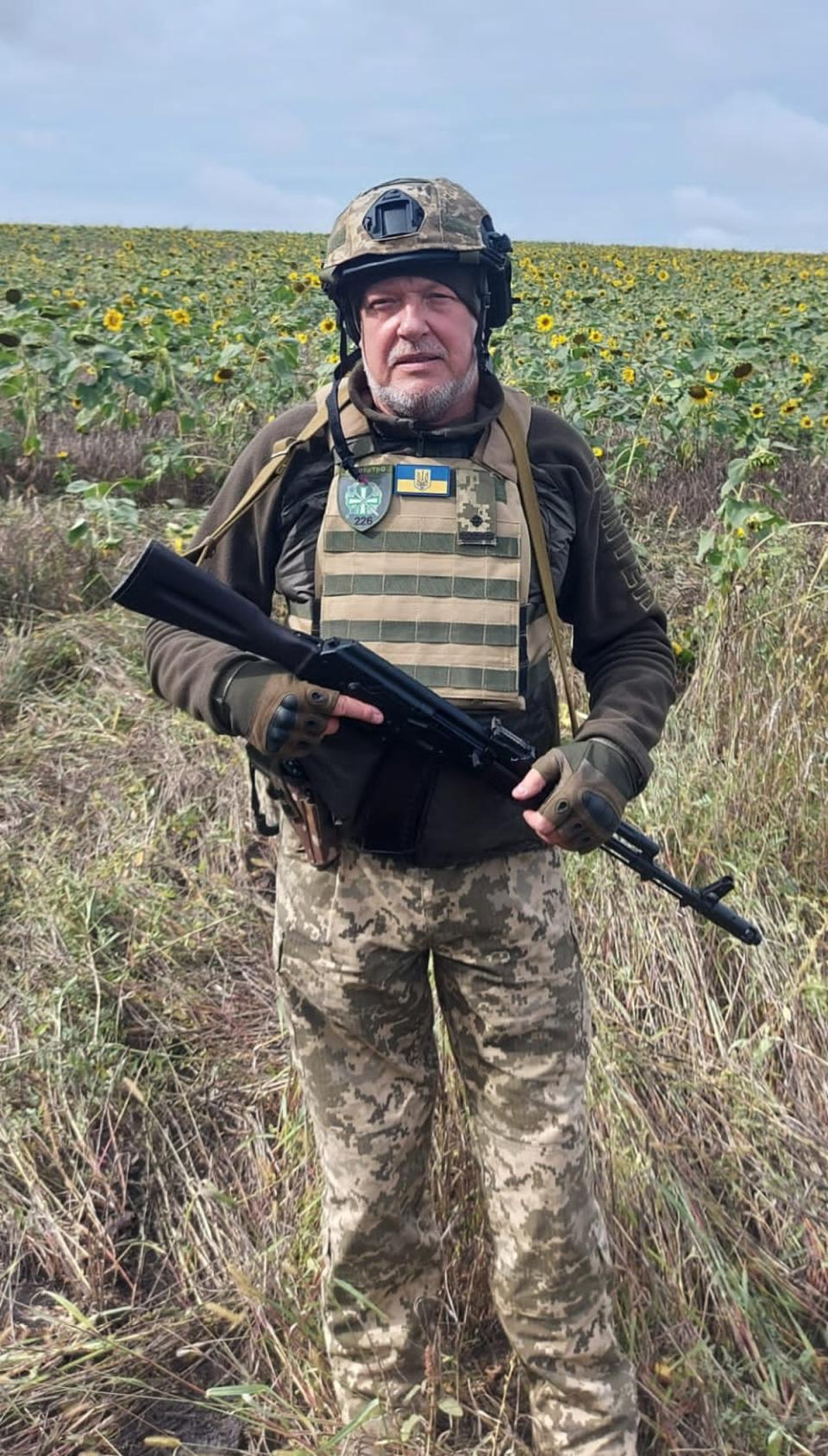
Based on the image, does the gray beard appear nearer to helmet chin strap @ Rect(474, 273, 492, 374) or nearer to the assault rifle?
helmet chin strap @ Rect(474, 273, 492, 374)

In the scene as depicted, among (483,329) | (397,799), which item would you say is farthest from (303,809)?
(483,329)

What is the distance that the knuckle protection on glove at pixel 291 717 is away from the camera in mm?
2014

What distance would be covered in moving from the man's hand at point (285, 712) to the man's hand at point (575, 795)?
1.03ft

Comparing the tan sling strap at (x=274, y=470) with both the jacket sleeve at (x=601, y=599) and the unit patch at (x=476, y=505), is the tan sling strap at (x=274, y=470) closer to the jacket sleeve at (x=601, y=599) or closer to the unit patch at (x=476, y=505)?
the unit patch at (x=476, y=505)

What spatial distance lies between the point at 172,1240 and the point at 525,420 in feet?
6.97

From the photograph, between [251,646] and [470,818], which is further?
[470,818]

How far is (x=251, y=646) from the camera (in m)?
2.06

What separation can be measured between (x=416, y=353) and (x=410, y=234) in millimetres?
214

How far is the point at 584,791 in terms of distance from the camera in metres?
2.08

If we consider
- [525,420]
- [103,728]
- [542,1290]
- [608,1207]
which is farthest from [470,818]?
[103,728]

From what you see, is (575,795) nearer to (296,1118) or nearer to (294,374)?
(296,1118)

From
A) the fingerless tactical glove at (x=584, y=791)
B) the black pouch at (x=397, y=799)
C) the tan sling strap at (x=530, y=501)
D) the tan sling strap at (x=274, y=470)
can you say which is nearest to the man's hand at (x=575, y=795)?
the fingerless tactical glove at (x=584, y=791)

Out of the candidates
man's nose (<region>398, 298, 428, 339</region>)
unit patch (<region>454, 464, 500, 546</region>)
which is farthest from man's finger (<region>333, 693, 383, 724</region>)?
man's nose (<region>398, 298, 428, 339</region>)

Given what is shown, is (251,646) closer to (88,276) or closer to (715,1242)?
(715,1242)
